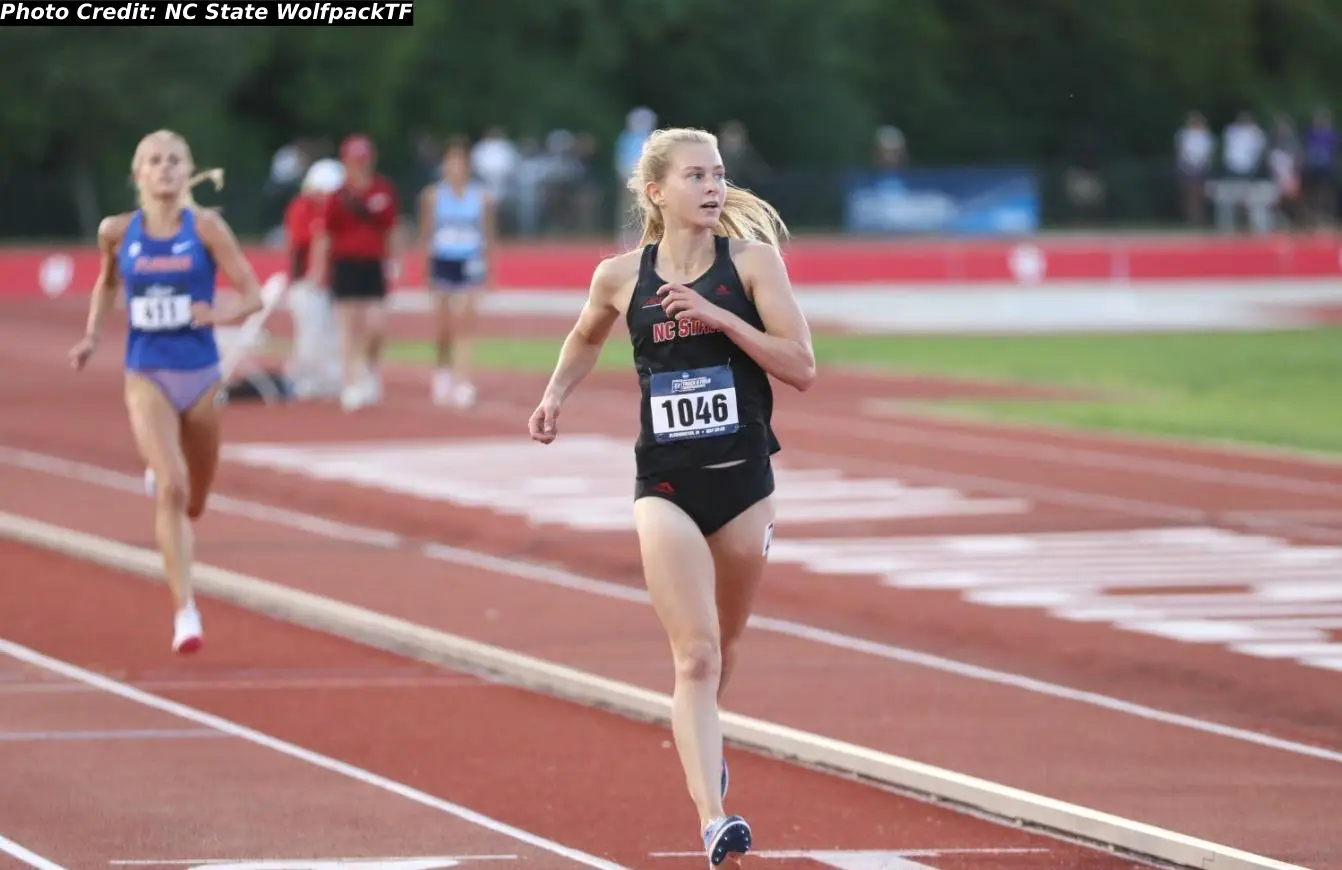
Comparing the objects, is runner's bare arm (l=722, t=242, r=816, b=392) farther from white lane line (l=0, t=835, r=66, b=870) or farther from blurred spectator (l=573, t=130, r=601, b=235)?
blurred spectator (l=573, t=130, r=601, b=235)

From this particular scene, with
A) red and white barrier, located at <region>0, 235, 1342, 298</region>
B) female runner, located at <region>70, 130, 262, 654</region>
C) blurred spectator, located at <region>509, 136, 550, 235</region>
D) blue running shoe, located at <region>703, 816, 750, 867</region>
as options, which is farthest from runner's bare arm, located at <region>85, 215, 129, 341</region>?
blurred spectator, located at <region>509, 136, 550, 235</region>

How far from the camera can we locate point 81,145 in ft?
157

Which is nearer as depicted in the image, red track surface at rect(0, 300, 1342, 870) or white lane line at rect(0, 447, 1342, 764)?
red track surface at rect(0, 300, 1342, 870)

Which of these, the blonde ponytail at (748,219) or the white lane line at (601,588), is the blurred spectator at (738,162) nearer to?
the white lane line at (601,588)

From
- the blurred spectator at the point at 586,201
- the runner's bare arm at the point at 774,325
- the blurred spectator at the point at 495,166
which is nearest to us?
the runner's bare arm at the point at 774,325

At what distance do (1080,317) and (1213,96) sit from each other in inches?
1373

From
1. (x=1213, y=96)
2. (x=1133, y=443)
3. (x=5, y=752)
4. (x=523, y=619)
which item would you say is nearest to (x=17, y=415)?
(x=1133, y=443)

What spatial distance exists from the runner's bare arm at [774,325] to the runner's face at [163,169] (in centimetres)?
402

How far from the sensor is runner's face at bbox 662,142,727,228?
6859 mm

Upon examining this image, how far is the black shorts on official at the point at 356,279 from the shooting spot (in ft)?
67.0

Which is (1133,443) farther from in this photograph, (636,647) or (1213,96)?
(1213,96)

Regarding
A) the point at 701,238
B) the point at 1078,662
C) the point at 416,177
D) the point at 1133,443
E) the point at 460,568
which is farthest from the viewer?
the point at 416,177

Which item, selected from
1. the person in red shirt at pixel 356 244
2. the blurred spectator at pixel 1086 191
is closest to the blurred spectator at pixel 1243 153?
the blurred spectator at pixel 1086 191

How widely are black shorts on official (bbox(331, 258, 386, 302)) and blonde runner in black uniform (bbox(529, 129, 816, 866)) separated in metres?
13.6
